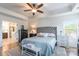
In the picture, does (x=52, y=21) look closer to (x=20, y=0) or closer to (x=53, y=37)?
(x=53, y=37)

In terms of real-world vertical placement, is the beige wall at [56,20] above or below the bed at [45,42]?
above

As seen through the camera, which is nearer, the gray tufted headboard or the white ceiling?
the white ceiling

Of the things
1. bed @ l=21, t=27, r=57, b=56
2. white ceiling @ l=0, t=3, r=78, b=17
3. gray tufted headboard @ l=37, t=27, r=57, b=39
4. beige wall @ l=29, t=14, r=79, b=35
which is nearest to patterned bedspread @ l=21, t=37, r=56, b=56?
bed @ l=21, t=27, r=57, b=56

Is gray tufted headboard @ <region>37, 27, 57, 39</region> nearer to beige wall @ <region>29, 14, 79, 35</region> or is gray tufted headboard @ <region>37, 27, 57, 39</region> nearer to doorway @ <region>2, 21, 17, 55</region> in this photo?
beige wall @ <region>29, 14, 79, 35</region>

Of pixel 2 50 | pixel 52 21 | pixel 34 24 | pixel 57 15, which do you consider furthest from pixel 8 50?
pixel 57 15

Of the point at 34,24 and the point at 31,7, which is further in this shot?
the point at 34,24

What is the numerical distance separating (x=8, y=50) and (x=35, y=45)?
549mm

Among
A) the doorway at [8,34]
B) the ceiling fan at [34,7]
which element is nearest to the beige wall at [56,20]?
the ceiling fan at [34,7]

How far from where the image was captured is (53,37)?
205cm

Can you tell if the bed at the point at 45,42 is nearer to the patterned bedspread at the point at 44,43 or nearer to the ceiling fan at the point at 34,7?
the patterned bedspread at the point at 44,43

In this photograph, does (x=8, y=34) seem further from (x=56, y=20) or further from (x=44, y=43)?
(x=56, y=20)

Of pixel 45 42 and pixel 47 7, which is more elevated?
pixel 47 7

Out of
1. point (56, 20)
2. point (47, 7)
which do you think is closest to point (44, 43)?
point (56, 20)

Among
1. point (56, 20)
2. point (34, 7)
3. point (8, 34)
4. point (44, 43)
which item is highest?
point (34, 7)
